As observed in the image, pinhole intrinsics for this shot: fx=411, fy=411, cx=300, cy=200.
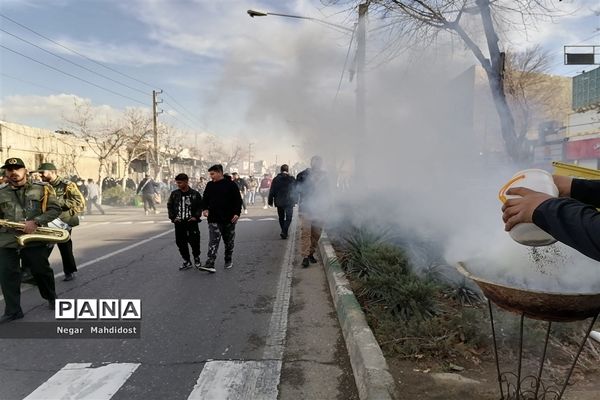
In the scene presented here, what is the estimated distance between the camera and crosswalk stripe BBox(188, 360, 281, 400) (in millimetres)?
2682

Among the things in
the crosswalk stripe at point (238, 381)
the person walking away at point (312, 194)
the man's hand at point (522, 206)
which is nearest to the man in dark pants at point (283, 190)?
the person walking away at point (312, 194)

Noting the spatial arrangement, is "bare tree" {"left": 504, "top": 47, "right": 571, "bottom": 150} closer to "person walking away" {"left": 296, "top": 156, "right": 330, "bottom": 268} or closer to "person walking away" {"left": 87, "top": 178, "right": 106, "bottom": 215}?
"person walking away" {"left": 296, "top": 156, "right": 330, "bottom": 268}

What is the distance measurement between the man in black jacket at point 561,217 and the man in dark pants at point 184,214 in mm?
5150

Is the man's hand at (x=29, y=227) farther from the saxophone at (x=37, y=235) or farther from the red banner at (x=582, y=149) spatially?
the red banner at (x=582, y=149)

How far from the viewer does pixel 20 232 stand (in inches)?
160

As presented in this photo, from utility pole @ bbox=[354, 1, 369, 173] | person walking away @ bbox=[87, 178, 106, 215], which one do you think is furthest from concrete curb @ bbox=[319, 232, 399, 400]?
person walking away @ bbox=[87, 178, 106, 215]

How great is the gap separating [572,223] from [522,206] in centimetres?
19

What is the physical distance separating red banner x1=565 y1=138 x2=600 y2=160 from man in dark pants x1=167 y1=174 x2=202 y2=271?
21505 mm

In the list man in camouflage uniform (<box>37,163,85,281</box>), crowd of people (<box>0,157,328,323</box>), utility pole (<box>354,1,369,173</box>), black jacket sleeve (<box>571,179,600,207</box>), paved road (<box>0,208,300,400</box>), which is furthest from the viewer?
utility pole (<box>354,1,369,173</box>)

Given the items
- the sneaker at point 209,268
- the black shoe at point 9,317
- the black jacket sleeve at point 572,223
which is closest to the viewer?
the black jacket sleeve at point 572,223

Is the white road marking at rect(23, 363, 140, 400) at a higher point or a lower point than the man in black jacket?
lower

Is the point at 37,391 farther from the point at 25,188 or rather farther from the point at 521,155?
the point at 521,155

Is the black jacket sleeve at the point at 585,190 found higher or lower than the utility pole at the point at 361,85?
lower

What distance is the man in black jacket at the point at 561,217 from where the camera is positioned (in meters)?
1.36
